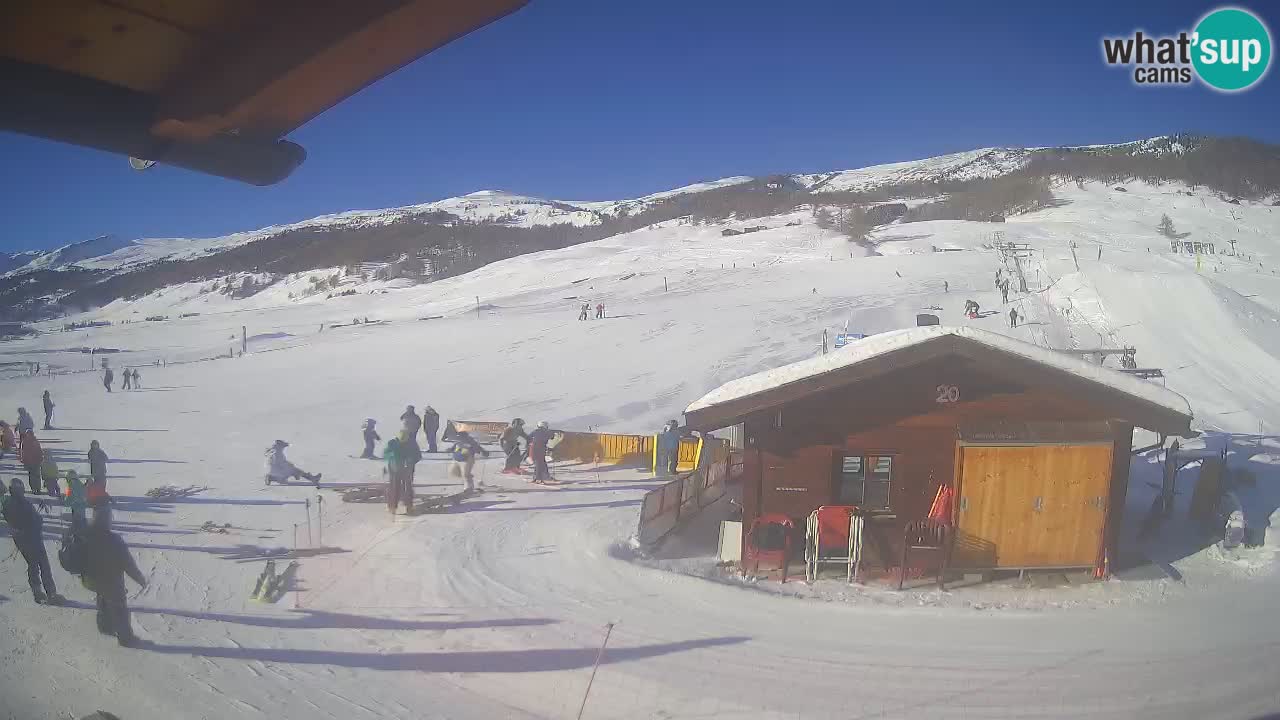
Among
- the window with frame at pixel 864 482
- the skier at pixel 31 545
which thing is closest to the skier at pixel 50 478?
the skier at pixel 31 545

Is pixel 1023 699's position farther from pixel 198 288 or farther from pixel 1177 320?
pixel 198 288

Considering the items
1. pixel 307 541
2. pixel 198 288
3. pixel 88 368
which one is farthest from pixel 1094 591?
pixel 198 288

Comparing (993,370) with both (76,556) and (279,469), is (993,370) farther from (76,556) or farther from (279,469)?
(279,469)

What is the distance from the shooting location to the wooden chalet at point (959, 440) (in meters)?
9.04

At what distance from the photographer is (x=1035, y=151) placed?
125m

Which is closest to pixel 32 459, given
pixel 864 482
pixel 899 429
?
pixel 864 482

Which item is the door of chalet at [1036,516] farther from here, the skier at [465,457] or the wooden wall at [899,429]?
the skier at [465,457]

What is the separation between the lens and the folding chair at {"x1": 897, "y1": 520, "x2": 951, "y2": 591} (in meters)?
8.99

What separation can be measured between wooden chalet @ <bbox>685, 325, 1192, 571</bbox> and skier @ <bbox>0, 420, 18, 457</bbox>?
44.8 feet

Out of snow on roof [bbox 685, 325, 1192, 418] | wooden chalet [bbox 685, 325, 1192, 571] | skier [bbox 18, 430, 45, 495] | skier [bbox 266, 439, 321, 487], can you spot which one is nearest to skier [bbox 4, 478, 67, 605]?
skier [bbox 18, 430, 45, 495]

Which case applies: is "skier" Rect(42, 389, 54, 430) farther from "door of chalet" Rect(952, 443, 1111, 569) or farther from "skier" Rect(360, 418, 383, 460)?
"door of chalet" Rect(952, 443, 1111, 569)

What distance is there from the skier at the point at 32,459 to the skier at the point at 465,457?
6.87 m

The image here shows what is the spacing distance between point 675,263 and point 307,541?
43.8 meters

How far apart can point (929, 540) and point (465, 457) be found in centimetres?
850
